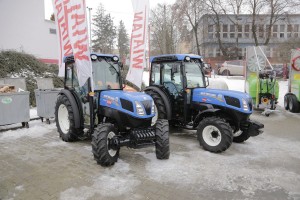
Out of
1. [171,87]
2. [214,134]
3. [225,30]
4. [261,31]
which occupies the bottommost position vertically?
[214,134]

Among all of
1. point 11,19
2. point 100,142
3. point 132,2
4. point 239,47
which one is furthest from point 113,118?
point 239,47

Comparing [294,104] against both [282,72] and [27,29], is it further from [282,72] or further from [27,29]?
[282,72]

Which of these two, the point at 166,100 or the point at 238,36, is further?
the point at 238,36

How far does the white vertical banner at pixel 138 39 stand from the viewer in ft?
22.6

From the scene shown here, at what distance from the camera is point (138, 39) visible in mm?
7051

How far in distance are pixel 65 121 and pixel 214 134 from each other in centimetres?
359

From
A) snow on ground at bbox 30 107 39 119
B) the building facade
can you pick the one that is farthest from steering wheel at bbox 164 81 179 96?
the building facade

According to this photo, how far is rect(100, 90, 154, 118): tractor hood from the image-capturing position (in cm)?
491

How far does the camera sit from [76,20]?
17.3 ft

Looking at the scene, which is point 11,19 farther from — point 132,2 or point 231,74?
point 231,74

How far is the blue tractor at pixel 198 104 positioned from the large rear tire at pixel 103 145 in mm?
2071

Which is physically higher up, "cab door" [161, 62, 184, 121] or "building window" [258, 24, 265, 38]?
"building window" [258, 24, 265, 38]

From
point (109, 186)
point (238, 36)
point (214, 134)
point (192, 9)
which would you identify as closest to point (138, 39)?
point (214, 134)

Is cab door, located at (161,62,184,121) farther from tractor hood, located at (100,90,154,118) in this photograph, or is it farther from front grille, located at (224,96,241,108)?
tractor hood, located at (100,90,154,118)
